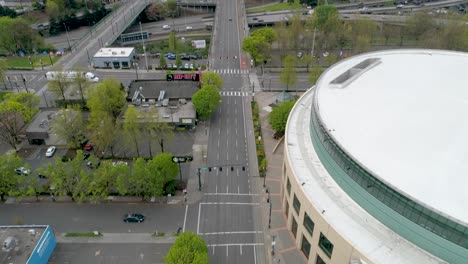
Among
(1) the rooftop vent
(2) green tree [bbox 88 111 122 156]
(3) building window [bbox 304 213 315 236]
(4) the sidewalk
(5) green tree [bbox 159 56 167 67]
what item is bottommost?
(4) the sidewalk

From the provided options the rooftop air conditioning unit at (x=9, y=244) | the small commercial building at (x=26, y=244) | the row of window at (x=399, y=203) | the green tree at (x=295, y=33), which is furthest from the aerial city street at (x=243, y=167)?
the green tree at (x=295, y=33)

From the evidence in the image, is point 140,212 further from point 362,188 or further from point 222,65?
point 222,65

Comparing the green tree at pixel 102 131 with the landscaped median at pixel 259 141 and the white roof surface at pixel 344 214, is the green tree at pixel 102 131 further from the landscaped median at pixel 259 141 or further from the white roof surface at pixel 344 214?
the white roof surface at pixel 344 214

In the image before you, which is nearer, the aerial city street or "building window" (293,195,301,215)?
the aerial city street

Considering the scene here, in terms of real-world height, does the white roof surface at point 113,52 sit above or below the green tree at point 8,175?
above

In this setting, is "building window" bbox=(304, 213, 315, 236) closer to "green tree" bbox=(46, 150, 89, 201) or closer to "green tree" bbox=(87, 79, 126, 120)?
"green tree" bbox=(46, 150, 89, 201)

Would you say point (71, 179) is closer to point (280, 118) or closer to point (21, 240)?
point (21, 240)

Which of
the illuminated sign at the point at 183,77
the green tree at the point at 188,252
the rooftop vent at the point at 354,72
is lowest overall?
the green tree at the point at 188,252

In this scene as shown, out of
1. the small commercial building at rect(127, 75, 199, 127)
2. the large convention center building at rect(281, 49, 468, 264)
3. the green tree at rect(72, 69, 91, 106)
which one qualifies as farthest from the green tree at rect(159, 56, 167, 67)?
the large convention center building at rect(281, 49, 468, 264)
